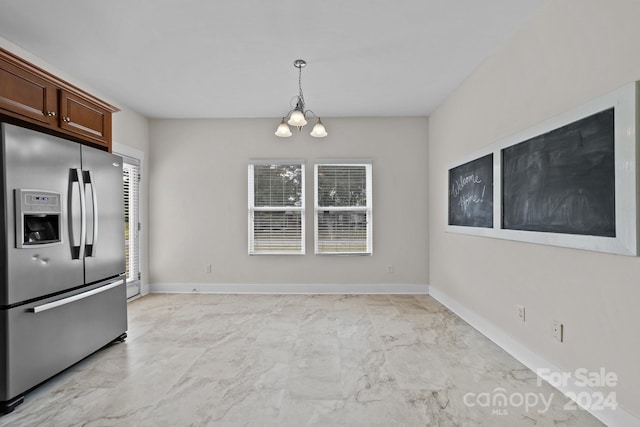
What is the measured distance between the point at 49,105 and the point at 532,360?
4.29 metres

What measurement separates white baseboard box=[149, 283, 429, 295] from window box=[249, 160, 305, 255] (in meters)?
0.57

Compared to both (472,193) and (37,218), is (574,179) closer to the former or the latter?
(472,193)

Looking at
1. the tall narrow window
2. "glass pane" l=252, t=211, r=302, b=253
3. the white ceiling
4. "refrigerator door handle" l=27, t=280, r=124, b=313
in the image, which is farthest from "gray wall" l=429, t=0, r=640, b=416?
the tall narrow window

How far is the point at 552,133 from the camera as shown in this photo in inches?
97.2

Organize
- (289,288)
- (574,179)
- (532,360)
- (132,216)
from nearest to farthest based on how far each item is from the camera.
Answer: (574,179) < (532,360) < (132,216) < (289,288)

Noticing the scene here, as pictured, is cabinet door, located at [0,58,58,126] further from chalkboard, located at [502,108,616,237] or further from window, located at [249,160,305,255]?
chalkboard, located at [502,108,616,237]

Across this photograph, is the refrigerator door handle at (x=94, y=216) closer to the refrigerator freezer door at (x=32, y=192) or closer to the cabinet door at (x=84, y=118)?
the refrigerator freezer door at (x=32, y=192)

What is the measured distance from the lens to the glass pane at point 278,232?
17.6ft

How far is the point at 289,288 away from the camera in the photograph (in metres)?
5.33

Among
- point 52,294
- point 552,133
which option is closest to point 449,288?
point 552,133

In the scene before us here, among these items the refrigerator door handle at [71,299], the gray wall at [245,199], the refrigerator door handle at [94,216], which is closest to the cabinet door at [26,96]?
the refrigerator door handle at [94,216]

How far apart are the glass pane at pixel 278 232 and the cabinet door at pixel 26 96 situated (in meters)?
3.04

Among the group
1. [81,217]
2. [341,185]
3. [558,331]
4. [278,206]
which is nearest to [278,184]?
[278,206]

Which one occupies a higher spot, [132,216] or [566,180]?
[566,180]
